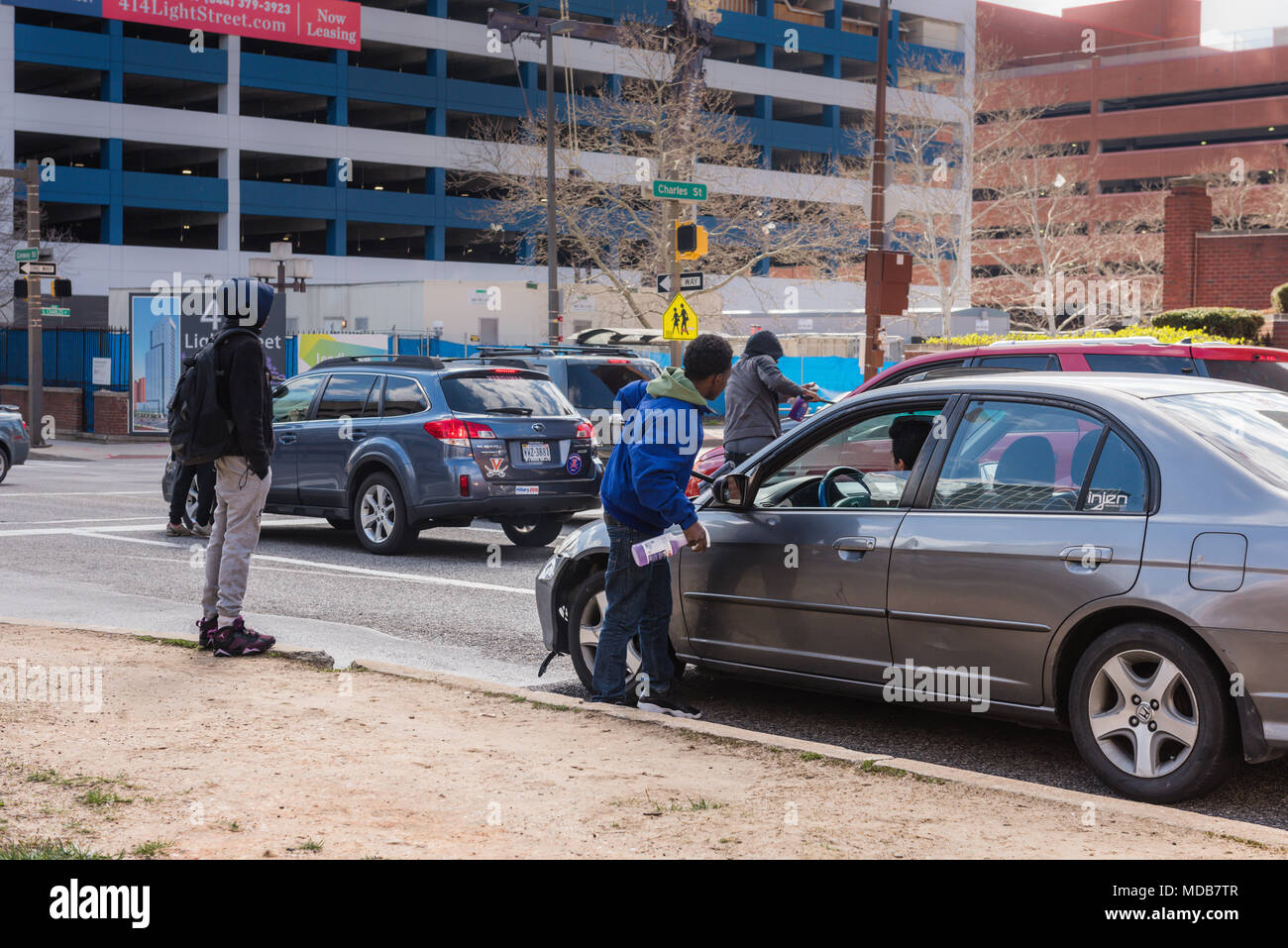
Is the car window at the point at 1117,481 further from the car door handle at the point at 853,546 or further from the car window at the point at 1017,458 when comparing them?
the car door handle at the point at 853,546

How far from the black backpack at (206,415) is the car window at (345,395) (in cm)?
578

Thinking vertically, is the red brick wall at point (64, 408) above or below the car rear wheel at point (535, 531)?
above

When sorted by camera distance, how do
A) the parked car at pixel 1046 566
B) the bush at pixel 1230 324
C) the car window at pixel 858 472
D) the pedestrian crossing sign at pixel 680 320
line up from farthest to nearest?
the bush at pixel 1230 324
the pedestrian crossing sign at pixel 680 320
the car window at pixel 858 472
the parked car at pixel 1046 566

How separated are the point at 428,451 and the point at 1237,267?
25231mm

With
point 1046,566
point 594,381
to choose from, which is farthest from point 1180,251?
point 1046,566

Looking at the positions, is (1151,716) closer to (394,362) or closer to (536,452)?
(536,452)

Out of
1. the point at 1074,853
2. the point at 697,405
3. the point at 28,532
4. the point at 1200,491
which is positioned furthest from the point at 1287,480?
the point at 28,532

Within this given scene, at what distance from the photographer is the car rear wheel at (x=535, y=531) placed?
14.4 metres

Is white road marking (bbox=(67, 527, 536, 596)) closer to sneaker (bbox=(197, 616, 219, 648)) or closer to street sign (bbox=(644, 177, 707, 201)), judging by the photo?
sneaker (bbox=(197, 616, 219, 648))

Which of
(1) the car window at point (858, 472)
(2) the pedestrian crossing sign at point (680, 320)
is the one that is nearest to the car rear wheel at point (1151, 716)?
(1) the car window at point (858, 472)

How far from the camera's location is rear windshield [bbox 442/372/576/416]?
13328 mm

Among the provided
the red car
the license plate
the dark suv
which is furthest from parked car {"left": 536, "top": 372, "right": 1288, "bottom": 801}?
the license plate

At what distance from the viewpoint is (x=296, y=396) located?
1462cm

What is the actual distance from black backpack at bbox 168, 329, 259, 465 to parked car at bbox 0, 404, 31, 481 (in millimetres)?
15851
